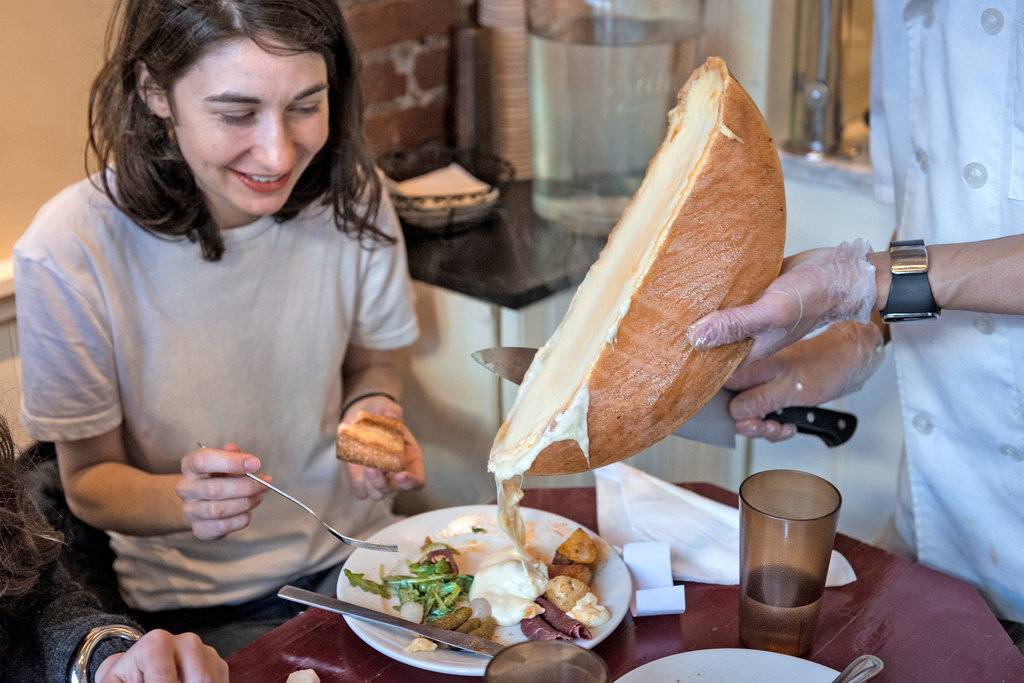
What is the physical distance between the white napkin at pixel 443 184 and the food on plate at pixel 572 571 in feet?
3.32

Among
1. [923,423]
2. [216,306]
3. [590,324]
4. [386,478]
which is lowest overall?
[386,478]

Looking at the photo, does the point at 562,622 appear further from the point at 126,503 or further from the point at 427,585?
the point at 126,503

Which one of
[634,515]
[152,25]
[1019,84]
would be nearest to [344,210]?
[152,25]

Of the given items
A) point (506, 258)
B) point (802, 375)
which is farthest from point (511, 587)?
point (506, 258)

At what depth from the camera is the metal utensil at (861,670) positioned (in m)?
0.95

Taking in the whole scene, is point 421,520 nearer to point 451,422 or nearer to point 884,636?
point 884,636

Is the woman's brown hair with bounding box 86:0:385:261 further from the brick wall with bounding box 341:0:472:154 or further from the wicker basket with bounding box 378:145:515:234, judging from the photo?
the brick wall with bounding box 341:0:472:154

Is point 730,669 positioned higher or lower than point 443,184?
lower

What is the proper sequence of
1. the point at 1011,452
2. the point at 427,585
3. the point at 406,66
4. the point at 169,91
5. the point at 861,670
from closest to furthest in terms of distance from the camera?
the point at 861,670 → the point at 427,585 → the point at 1011,452 → the point at 169,91 → the point at 406,66

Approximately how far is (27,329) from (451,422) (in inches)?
34.3

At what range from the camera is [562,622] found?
1076 millimetres

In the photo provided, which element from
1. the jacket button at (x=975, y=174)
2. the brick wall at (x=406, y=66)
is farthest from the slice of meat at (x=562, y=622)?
the brick wall at (x=406, y=66)

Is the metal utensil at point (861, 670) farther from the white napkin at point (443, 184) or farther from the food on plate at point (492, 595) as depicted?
the white napkin at point (443, 184)

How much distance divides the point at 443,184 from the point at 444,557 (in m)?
1.06
